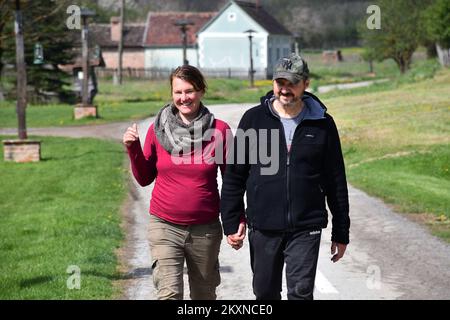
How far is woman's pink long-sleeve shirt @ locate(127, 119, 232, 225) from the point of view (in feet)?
22.0

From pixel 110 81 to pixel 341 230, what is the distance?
76.3m

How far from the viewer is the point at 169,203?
6770 mm

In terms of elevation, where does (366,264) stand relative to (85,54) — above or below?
below

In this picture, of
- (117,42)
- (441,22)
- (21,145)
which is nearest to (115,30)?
(117,42)

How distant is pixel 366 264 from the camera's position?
34.6 ft

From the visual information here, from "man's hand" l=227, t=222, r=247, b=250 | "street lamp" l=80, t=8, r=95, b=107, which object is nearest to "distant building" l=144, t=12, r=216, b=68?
"street lamp" l=80, t=8, r=95, b=107

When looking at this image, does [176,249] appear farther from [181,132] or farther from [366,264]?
[366,264]

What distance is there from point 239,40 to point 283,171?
78270 mm

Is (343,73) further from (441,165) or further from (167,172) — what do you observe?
(167,172)

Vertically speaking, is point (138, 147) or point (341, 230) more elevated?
point (138, 147)

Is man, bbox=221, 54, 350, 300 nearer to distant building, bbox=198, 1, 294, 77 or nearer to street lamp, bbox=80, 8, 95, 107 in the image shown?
street lamp, bbox=80, 8, 95, 107

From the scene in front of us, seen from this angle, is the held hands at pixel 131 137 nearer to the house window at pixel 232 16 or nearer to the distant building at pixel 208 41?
the distant building at pixel 208 41
